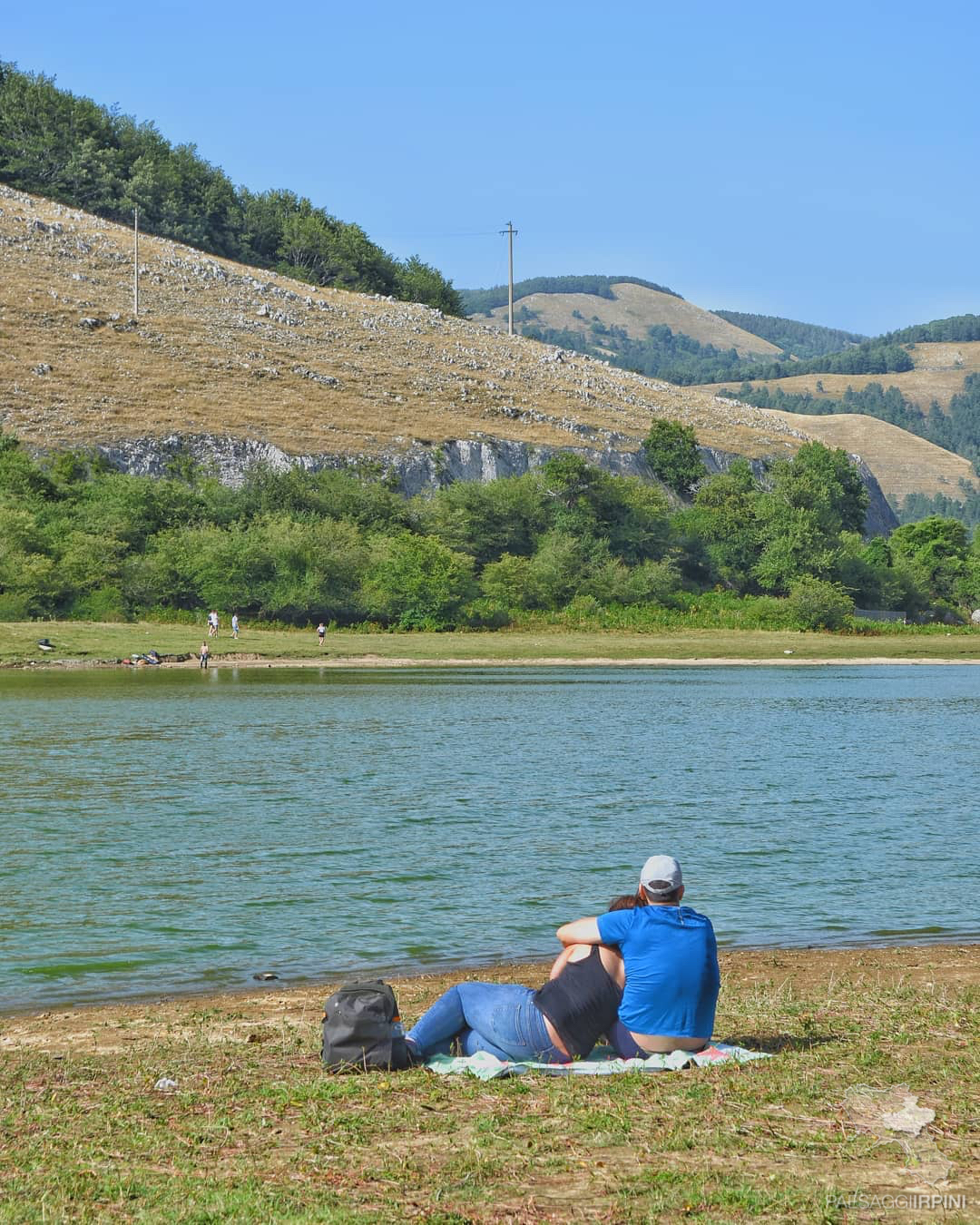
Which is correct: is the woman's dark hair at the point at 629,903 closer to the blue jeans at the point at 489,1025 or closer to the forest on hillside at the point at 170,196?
the blue jeans at the point at 489,1025

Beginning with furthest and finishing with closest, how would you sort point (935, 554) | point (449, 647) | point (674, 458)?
1. point (935, 554)
2. point (674, 458)
3. point (449, 647)

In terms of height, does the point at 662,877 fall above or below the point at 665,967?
above

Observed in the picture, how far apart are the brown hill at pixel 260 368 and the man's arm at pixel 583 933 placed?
275 ft

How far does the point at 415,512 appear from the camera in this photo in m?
87.4

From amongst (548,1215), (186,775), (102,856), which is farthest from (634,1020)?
(186,775)

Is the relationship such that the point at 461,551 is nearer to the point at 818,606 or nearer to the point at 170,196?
the point at 818,606

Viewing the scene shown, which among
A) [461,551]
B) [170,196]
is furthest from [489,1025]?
[170,196]

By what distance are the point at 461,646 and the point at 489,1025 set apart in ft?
194

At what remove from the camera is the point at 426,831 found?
20.7m

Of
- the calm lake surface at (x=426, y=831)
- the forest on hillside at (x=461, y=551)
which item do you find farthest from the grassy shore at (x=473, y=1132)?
the forest on hillside at (x=461, y=551)

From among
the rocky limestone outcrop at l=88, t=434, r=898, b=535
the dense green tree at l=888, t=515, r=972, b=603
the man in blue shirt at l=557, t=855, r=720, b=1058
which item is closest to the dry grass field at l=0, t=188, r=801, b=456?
the rocky limestone outcrop at l=88, t=434, r=898, b=535

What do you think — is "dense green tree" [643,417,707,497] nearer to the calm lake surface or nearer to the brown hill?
the brown hill

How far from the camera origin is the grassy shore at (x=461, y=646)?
196 feet

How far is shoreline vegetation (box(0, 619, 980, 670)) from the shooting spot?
59281 millimetres
